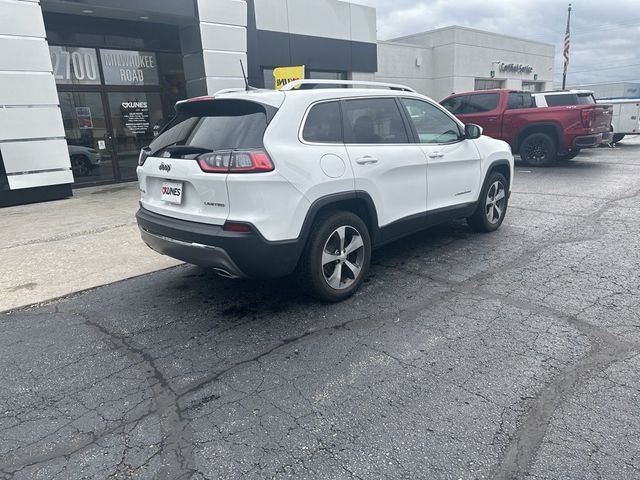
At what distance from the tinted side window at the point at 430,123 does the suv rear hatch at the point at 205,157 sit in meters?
1.84

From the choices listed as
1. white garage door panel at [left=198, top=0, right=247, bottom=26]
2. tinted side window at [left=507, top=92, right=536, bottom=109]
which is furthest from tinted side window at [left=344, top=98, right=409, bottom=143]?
tinted side window at [left=507, top=92, right=536, bottom=109]

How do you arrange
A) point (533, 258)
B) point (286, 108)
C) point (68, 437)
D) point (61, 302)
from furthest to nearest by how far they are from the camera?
point (533, 258), point (61, 302), point (286, 108), point (68, 437)

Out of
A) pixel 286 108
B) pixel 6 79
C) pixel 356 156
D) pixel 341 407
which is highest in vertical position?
pixel 6 79

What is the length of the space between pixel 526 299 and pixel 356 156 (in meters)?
1.96

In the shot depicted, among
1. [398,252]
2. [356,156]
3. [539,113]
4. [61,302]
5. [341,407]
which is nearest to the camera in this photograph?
[341,407]

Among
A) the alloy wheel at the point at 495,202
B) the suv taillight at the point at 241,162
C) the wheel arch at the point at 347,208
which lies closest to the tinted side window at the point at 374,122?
the wheel arch at the point at 347,208

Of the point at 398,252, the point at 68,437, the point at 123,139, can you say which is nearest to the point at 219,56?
the point at 123,139

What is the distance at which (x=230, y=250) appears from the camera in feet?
11.3

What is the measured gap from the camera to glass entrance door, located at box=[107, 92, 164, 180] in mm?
11391

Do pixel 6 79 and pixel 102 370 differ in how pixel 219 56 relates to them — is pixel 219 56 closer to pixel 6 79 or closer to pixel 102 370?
pixel 6 79

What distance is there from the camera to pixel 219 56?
11242 millimetres

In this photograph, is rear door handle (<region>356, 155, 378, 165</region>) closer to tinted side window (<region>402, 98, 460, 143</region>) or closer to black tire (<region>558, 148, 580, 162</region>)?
tinted side window (<region>402, 98, 460, 143</region>)

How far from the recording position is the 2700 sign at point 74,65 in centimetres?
1034

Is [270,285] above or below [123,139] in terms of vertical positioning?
below
